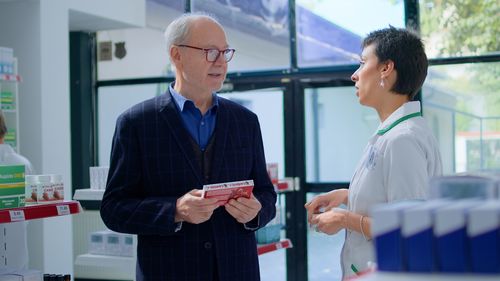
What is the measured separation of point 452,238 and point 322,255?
5.81m

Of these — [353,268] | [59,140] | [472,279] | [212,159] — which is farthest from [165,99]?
[59,140]

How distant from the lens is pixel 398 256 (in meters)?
1.48

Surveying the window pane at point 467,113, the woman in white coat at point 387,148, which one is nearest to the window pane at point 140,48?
the window pane at point 467,113

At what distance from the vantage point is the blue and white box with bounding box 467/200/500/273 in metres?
1.42

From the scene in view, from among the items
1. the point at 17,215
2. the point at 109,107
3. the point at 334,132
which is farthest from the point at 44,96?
the point at 17,215

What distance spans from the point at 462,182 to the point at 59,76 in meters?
5.80

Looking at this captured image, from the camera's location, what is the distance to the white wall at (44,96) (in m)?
6.72

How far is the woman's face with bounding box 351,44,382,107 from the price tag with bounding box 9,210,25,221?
2149 mm

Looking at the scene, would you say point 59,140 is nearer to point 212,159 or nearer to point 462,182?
point 212,159

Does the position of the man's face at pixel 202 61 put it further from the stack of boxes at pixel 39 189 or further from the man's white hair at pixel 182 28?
the stack of boxes at pixel 39 189

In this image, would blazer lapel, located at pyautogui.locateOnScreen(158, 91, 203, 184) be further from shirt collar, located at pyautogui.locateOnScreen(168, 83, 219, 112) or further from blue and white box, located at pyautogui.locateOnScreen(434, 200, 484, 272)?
Result: blue and white box, located at pyautogui.locateOnScreen(434, 200, 484, 272)

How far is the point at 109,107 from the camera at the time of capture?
8242 millimetres

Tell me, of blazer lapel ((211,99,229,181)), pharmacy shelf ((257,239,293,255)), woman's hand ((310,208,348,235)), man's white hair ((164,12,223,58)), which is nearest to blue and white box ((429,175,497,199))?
woman's hand ((310,208,348,235))

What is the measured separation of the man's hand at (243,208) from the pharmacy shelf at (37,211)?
5.65ft
